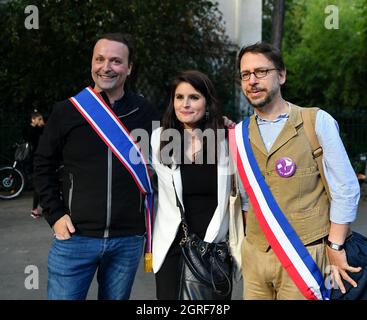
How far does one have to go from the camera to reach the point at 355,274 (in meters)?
2.26

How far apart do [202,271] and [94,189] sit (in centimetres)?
69

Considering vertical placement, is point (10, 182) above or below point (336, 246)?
below

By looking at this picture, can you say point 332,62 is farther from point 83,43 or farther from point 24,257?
point 24,257

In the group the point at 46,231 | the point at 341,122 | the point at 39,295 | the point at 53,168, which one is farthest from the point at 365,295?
the point at 341,122

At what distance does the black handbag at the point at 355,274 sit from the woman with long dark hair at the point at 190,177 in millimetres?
575

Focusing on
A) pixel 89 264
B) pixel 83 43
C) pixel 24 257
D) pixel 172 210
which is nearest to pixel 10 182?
pixel 83 43

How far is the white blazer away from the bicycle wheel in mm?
7582

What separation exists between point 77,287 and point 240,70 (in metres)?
1.40

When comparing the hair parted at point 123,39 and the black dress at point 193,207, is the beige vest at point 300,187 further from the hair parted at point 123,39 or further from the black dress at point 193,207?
the hair parted at point 123,39

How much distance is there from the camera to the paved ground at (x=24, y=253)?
462cm

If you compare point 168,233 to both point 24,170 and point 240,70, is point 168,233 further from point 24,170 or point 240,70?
point 24,170

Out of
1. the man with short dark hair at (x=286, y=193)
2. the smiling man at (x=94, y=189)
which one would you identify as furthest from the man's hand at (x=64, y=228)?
the man with short dark hair at (x=286, y=193)

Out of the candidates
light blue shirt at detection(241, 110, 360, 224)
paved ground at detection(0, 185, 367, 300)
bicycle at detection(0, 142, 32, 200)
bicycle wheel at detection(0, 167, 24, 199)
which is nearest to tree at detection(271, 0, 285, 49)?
paved ground at detection(0, 185, 367, 300)

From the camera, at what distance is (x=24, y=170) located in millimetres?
9891
